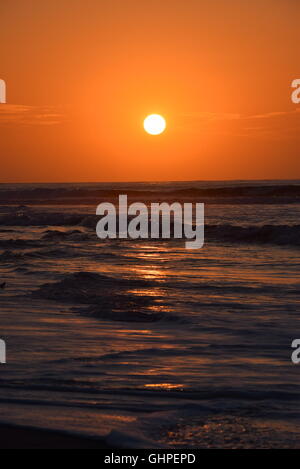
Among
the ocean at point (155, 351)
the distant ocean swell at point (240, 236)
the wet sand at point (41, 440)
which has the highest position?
→ the distant ocean swell at point (240, 236)

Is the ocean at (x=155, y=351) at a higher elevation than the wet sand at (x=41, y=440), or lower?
higher

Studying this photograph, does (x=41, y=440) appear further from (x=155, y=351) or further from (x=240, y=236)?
(x=240, y=236)

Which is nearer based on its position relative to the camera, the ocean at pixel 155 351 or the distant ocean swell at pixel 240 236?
the ocean at pixel 155 351

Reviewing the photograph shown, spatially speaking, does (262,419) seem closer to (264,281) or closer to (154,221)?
(264,281)

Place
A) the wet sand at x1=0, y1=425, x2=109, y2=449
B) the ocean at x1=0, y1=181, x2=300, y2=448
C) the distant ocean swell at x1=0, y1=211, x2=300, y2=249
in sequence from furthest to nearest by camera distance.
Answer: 1. the distant ocean swell at x1=0, y1=211, x2=300, y2=249
2. the ocean at x1=0, y1=181, x2=300, y2=448
3. the wet sand at x1=0, y1=425, x2=109, y2=449

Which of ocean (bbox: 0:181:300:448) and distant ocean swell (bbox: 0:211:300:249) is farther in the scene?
distant ocean swell (bbox: 0:211:300:249)

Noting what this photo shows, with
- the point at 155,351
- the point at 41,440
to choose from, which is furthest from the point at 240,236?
the point at 41,440

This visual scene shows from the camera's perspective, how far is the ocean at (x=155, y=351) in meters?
4.81

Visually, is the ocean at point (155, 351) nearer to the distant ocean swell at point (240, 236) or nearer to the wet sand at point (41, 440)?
the wet sand at point (41, 440)

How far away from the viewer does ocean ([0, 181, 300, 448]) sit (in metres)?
4.81

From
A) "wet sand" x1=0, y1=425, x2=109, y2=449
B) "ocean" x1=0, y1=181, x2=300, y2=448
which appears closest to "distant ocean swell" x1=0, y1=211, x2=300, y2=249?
"ocean" x1=0, y1=181, x2=300, y2=448

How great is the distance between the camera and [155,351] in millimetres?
6812

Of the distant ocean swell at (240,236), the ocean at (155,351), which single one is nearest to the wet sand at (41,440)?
the ocean at (155,351)

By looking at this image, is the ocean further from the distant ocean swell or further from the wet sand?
the distant ocean swell
